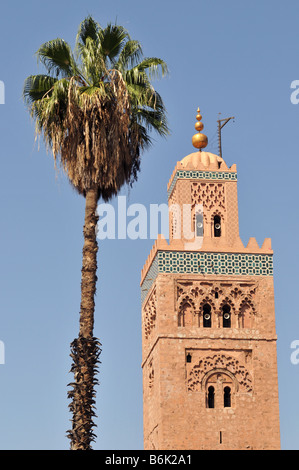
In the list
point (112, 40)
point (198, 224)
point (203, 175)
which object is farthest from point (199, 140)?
point (112, 40)

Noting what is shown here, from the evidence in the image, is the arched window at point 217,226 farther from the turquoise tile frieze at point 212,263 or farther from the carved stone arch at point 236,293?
the carved stone arch at point 236,293

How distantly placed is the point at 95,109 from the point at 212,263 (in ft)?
40.8

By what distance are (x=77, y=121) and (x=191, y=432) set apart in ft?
44.6

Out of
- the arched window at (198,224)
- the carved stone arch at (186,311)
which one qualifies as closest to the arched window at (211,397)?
the carved stone arch at (186,311)

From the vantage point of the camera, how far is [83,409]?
20172mm

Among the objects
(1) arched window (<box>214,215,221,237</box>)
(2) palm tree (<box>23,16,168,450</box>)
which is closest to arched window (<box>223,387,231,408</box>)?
(1) arched window (<box>214,215,221,237</box>)

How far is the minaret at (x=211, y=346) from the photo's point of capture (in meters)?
32.4

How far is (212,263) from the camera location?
1337 inches

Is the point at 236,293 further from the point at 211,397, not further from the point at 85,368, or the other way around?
the point at 85,368

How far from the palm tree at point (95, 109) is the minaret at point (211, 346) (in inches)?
419

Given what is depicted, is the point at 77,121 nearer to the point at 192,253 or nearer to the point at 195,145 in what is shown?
the point at 192,253

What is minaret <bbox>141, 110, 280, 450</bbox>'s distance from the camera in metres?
32.4

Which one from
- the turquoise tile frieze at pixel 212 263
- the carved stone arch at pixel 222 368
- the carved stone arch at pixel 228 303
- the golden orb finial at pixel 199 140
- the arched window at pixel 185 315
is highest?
the golden orb finial at pixel 199 140
